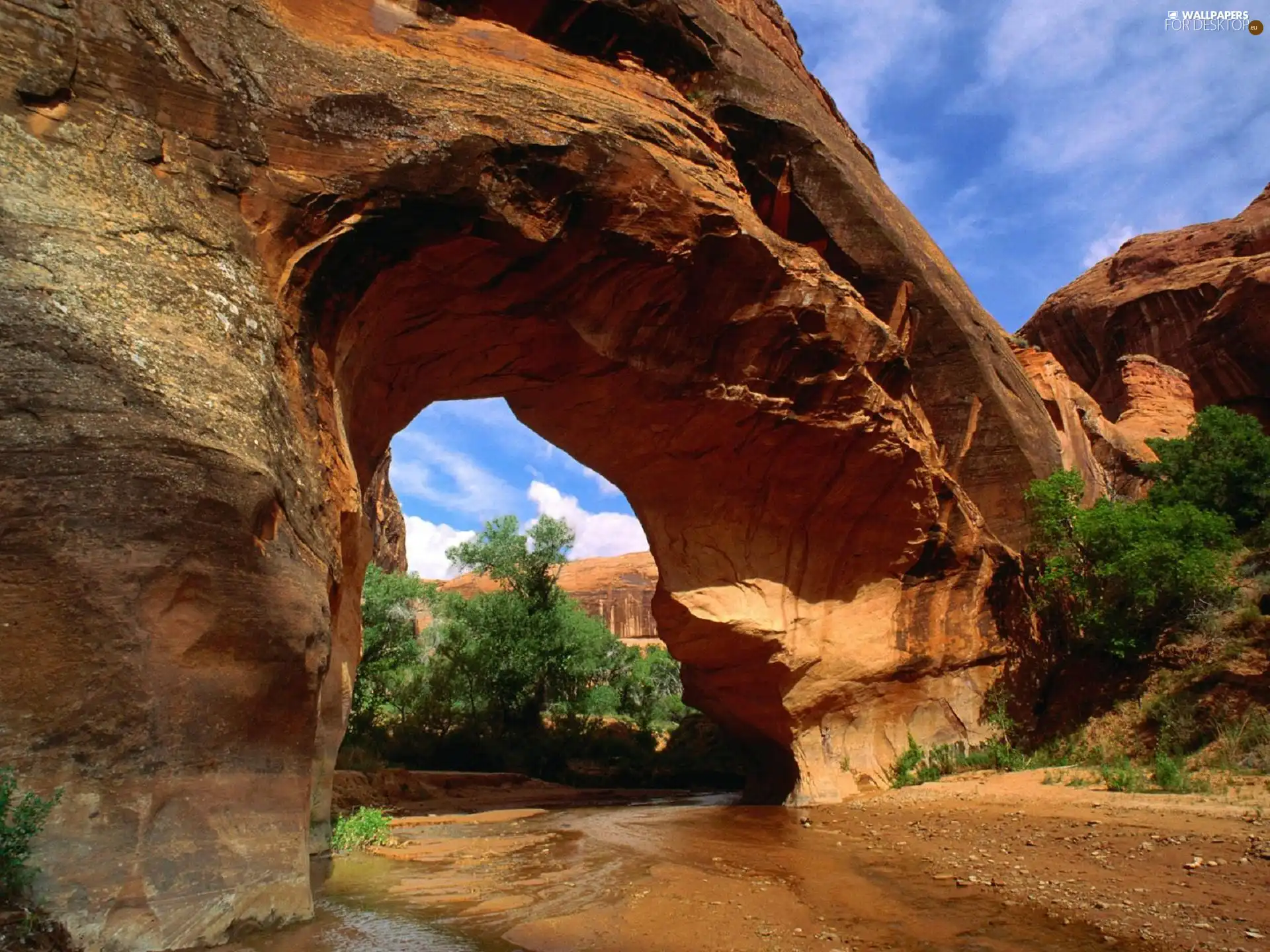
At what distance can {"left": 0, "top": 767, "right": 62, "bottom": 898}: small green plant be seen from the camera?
132 inches

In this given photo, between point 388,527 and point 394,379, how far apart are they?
1072 inches

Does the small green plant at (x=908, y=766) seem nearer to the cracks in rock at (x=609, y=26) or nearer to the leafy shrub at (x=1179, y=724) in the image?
the leafy shrub at (x=1179, y=724)

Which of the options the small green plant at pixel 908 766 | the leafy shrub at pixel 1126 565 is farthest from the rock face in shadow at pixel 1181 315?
the small green plant at pixel 908 766

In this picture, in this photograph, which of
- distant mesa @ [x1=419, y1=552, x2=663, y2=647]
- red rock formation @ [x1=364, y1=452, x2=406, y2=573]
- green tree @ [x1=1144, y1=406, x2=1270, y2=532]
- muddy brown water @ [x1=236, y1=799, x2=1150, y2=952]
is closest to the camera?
muddy brown water @ [x1=236, y1=799, x2=1150, y2=952]

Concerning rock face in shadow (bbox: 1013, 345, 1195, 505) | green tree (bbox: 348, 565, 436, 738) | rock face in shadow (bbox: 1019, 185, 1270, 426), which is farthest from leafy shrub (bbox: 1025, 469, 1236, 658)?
rock face in shadow (bbox: 1019, 185, 1270, 426)

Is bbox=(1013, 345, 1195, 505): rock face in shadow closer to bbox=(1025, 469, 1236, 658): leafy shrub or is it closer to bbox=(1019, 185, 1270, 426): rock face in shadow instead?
bbox=(1019, 185, 1270, 426): rock face in shadow

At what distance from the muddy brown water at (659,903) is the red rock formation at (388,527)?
22.2 m

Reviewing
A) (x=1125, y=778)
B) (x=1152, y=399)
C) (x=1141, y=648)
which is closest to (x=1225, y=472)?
(x=1141, y=648)

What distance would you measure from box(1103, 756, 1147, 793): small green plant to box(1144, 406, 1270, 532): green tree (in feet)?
23.0

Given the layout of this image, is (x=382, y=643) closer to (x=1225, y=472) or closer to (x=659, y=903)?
(x=659, y=903)

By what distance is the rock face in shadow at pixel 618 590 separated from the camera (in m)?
47.8

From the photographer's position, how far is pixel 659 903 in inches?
218

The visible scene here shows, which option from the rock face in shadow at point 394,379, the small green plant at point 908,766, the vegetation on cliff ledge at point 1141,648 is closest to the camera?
the rock face in shadow at point 394,379

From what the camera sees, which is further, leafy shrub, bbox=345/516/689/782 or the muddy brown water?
leafy shrub, bbox=345/516/689/782
